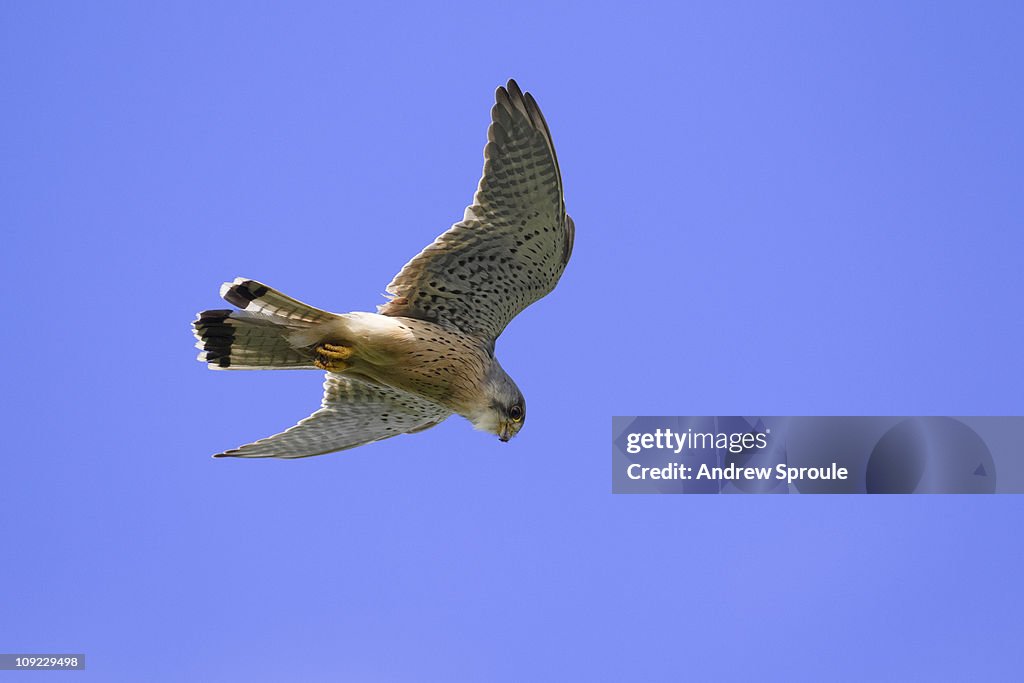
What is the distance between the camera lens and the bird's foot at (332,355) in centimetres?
877

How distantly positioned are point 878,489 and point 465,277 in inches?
174

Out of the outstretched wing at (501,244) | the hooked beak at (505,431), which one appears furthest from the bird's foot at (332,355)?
the hooked beak at (505,431)

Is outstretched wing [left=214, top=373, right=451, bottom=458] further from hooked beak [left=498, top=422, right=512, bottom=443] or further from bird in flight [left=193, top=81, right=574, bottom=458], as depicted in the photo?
hooked beak [left=498, top=422, right=512, bottom=443]

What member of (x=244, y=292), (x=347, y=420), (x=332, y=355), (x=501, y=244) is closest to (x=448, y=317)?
(x=501, y=244)

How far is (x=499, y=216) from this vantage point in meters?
8.52

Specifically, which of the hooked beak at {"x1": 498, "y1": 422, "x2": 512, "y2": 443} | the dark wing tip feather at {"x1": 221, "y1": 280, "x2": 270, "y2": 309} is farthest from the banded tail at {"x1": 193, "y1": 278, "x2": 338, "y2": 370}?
the hooked beak at {"x1": 498, "y1": 422, "x2": 512, "y2": 443}

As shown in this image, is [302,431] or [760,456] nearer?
[302,431]

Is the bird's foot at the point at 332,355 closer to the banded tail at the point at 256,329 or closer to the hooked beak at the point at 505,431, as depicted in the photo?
the banded tail at the point at 256,329

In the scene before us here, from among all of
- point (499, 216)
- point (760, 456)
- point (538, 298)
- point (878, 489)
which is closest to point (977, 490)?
point (878, 489)

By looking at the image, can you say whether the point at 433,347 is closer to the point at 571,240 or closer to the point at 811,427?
the point at 571,240

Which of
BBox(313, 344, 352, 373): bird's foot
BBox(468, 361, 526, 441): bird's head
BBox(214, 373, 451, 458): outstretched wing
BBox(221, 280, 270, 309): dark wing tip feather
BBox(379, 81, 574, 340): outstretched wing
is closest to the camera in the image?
BBox(379, 81, 574, 340): outstretched wing

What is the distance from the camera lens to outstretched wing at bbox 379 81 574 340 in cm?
812

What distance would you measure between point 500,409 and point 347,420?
122 cm

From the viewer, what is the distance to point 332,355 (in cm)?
877
